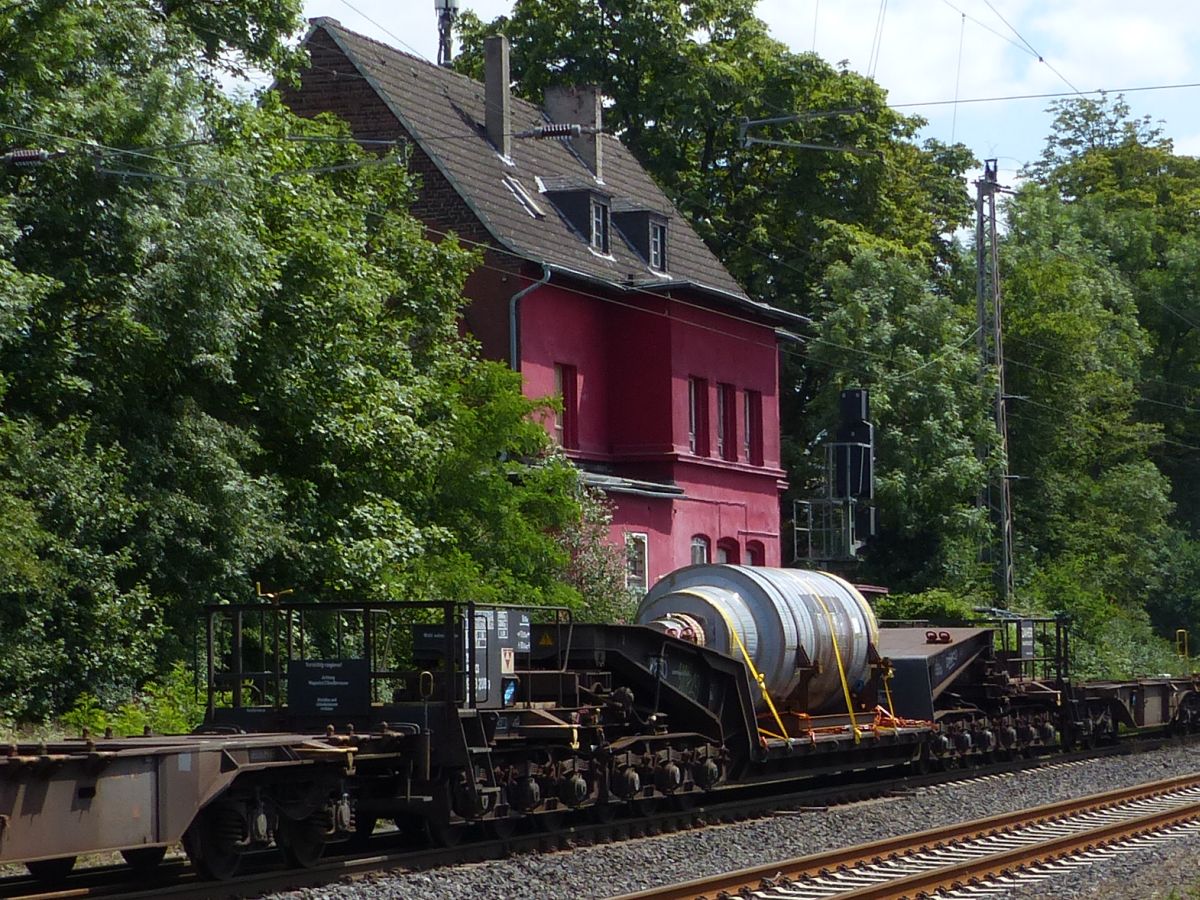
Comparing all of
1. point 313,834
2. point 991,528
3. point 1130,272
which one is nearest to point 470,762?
point 313,834

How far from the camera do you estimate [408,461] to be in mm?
26797

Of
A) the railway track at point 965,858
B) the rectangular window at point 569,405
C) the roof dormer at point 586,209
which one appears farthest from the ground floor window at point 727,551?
the railway track at point 965,858

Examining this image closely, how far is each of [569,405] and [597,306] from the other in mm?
2595

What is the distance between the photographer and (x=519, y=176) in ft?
134

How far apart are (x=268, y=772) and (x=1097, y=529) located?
43045 mm

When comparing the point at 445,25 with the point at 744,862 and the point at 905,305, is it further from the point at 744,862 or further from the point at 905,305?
the point at 744,862

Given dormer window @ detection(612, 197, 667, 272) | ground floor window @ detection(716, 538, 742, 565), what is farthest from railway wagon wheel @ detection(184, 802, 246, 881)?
dormer window @ detection(612, 197, 667, 272)

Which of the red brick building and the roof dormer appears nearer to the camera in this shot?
the red brick building

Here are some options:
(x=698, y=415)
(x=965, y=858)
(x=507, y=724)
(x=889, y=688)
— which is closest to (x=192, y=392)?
(x=889, y=688)

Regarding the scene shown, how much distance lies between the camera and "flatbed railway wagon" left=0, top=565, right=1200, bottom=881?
12344 millimetres

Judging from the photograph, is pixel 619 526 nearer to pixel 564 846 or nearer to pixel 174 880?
pixel 564 846

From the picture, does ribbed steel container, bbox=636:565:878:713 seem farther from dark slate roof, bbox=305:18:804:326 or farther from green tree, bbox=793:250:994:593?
green tree, bbox=793:250:994:593

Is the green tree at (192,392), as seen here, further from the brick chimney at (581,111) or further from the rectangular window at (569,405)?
the brick chimney at (581,111)

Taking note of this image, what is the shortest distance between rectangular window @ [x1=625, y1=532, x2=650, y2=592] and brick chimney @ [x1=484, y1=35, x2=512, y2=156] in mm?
9799
